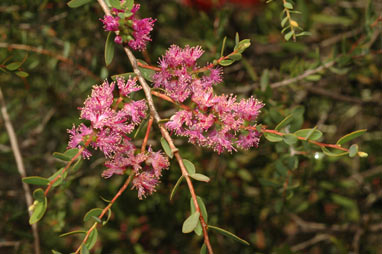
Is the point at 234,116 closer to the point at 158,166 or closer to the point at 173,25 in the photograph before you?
the point at 158,166

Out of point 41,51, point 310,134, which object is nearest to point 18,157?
point 41,51

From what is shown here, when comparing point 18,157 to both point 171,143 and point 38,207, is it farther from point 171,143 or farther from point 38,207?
point 171,143

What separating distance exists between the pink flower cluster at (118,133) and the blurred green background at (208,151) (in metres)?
0.77

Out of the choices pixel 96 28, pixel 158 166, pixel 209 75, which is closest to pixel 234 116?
pixel 209 75

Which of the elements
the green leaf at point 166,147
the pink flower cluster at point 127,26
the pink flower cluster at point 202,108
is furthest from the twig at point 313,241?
the pink flower cluster at point 127,26

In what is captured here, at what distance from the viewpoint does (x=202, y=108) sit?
3.54ft

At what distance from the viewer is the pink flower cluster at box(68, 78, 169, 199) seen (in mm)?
1068

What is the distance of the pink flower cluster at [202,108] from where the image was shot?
1080 millimetres

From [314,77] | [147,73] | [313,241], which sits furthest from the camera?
[313,241]

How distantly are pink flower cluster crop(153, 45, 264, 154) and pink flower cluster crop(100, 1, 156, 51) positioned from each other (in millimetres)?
115

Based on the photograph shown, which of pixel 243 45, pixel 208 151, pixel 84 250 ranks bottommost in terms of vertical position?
pixel 208 151

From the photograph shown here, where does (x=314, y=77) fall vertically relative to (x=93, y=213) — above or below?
below

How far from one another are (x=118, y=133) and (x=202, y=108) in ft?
0.88

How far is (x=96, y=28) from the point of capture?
86.4 inches
